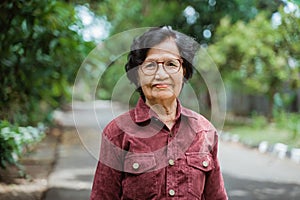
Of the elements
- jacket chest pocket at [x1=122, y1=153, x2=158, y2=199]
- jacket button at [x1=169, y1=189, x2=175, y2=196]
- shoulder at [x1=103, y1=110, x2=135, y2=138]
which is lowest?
jacket button at [x1=169, y1=189, x2=175, y2=196]

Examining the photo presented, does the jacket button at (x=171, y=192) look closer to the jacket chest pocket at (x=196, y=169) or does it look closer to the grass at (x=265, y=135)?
the jacket chest pocket at (x=196, y=169)

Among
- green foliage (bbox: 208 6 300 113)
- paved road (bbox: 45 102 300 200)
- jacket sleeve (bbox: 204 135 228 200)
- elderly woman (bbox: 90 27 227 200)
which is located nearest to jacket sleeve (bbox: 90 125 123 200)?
elderly woman (bbox: 90 27 227 200)

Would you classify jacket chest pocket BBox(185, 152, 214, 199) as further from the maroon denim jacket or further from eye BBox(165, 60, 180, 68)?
eye BBox(165, 60, 180, 68)

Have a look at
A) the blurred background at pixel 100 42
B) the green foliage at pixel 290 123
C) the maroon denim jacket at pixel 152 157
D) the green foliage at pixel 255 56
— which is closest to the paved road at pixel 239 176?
the blurred background at pixel 100 42

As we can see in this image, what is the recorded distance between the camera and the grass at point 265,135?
20.3 feet

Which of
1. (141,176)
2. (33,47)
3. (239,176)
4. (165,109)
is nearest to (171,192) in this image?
(141,176)

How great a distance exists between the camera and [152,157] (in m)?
1.03

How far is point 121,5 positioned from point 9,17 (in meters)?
2.76

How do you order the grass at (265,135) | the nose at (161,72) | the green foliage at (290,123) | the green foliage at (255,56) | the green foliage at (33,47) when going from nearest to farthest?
the nose at (161,72) < the green foliage at (33,47) < the green foliage at (255,56) < the grass at (265,135) < the green foliage at (290,123)

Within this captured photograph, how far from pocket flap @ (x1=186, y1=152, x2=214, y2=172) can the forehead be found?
0.23 meters

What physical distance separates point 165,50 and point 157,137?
19cm

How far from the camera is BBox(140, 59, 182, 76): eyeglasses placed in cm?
100

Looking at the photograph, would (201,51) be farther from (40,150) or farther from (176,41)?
(40,150)

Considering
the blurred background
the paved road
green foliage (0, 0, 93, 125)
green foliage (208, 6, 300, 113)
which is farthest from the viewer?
green foliage (208, 6, 300, 113)
